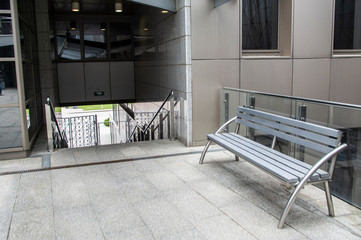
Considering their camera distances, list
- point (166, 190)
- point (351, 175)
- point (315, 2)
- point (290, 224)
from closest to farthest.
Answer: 1. point (290, 224)
2. point (351, 175)
3. point (166, 190)
4. point (315, 2)

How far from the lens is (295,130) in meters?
4.29

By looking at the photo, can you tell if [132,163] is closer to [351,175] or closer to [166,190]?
[166,190]

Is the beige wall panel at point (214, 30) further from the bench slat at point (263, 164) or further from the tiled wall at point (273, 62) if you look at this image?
the bench slat at point (263, 164)

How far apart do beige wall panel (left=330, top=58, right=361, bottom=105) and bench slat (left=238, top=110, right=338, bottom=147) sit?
3106 mm

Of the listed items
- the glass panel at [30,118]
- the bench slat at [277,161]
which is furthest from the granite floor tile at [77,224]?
the glass panel at [30,118]

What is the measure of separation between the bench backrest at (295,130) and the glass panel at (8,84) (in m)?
3.91

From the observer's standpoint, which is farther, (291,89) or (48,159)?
(291,89)

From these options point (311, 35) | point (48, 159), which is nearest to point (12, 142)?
point (48, 159)

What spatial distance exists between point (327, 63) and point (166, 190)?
4904 mm

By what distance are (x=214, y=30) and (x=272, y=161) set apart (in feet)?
11.2

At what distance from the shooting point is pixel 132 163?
5.79 meters

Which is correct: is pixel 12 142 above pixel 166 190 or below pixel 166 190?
above

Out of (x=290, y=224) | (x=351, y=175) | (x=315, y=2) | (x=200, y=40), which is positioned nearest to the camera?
(x=290, y=224)

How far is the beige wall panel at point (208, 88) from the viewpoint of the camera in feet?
21.9
